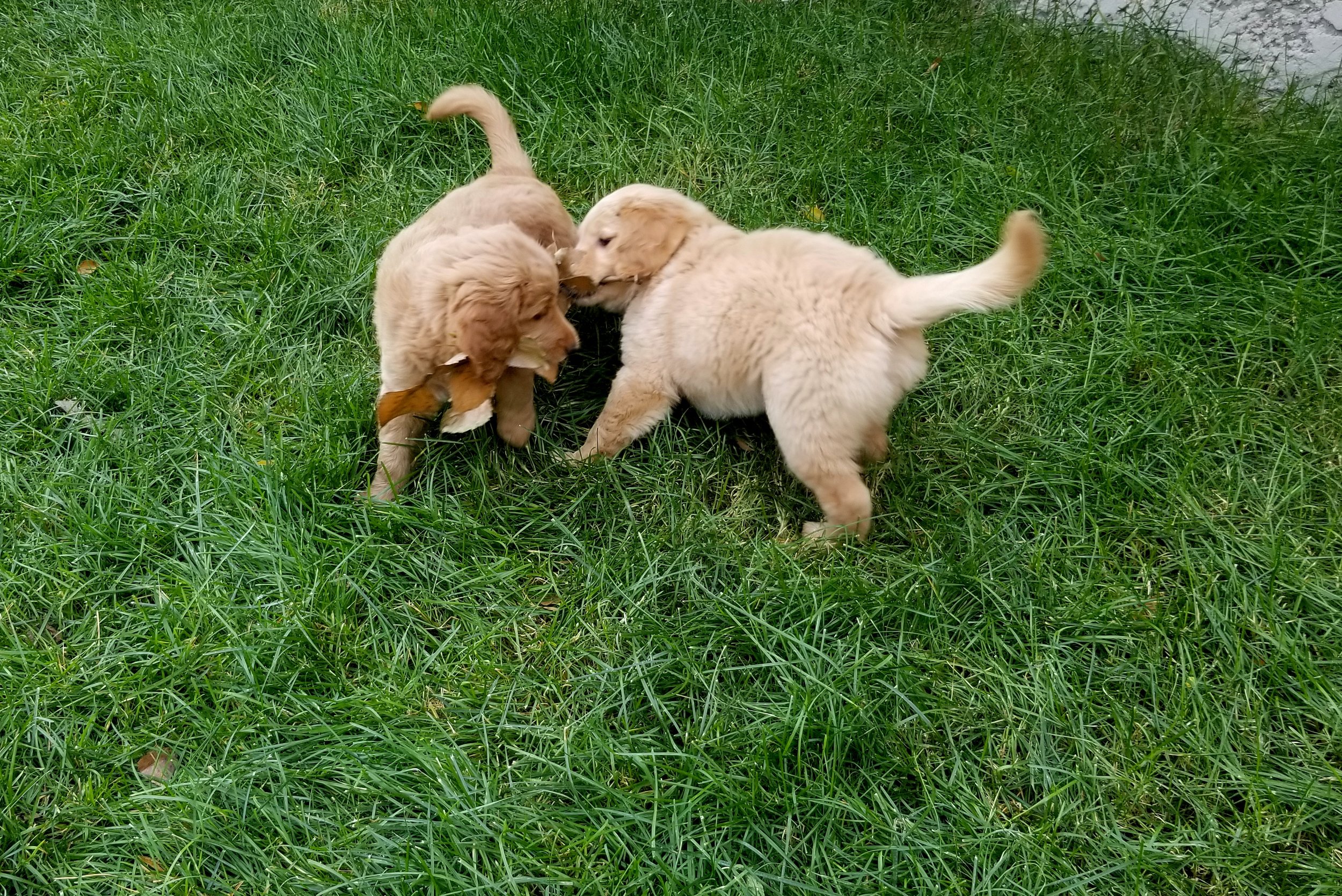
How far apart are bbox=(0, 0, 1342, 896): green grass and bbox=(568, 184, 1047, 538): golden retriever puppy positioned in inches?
7.1

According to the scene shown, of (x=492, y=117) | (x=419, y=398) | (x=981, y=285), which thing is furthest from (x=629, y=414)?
(x=492, y=117)

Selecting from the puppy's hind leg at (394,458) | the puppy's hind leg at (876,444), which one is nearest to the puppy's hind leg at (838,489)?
the puppy's hind leg at (876,444)

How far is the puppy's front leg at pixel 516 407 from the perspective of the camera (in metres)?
2.60

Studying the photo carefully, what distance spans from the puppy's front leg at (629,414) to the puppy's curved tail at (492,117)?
1037 millimetres

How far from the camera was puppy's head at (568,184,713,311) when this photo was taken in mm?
2711

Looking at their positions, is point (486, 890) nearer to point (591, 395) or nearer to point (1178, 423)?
point (591, 395)

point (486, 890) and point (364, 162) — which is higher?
point (364, 162)

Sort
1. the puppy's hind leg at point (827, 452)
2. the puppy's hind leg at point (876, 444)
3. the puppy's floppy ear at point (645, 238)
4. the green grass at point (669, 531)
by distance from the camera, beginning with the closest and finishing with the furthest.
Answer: the green grass at point (669, 531) → the puppy's hind leg at point (827, 452) → the puppy's hind leg at point (876, 444) → the puppy's floppy ear at point (645, 238)

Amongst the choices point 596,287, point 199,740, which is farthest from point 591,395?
point 199,740

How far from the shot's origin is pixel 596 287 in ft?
9.04

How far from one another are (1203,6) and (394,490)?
177 inches

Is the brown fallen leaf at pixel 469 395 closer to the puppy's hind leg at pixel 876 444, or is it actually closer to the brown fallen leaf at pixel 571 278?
the brown fallen leaf at pixel 571 278

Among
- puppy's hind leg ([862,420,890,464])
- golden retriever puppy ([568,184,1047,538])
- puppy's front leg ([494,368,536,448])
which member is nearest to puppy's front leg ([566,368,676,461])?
golden retriever puppy ([568,184,1047,538])

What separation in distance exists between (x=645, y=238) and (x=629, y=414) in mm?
570
